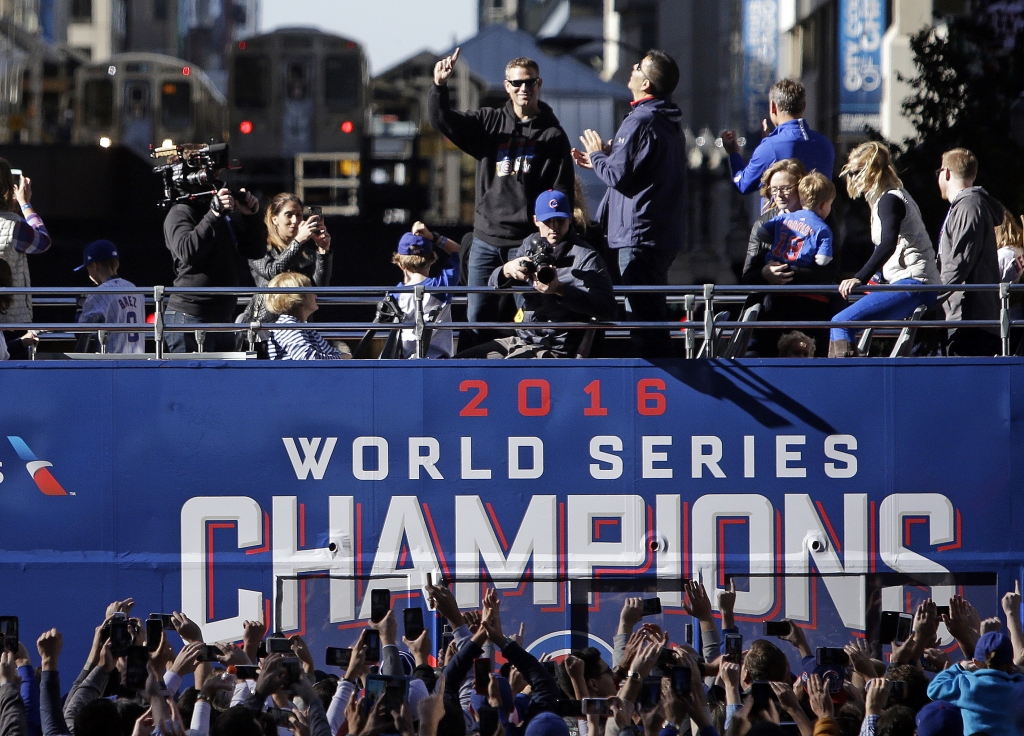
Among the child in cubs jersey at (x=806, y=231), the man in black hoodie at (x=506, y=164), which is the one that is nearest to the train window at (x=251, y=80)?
the man in black hoodie at (x=506, y=164)

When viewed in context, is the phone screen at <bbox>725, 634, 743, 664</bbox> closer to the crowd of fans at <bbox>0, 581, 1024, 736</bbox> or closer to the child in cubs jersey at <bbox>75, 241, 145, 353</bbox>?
the crowd of fans at <bbox>0, 581, 1024, 736</bbox>

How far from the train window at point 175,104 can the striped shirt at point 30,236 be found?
19.9 m

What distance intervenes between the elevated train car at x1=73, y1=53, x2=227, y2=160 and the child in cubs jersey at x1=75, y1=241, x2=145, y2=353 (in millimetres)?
18742

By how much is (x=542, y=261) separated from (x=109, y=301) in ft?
11.1

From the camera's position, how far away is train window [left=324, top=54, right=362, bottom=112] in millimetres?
28406

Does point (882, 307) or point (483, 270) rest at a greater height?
point (483, 270)

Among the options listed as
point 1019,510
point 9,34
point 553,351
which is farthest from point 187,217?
point 9,34

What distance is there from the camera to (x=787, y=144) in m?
9.10

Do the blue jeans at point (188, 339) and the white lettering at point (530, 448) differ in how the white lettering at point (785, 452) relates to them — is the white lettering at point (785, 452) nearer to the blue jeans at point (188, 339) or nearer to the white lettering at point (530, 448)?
the white lettering at point (530, 448)

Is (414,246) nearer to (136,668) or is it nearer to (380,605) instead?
(380,605)

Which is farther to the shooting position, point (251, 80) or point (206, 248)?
point (251, 80)

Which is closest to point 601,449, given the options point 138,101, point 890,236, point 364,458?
point 364,458

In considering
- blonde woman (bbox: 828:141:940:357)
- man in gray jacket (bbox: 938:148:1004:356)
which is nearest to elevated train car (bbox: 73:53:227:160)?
blonde woman (bbox: 828:141:940:357)

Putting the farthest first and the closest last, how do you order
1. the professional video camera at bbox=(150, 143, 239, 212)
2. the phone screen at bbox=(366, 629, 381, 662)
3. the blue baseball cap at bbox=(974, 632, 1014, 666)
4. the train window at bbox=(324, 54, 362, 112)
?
the train window at bbox=(324, 54, 362, 112)
the professional video camera at bbox=(150, 143, 239, 212)
the blue baseball cap at bbox=(974, 632, 1014, 666)
the phone screen at bbox=(366, 629, 381, 662)
